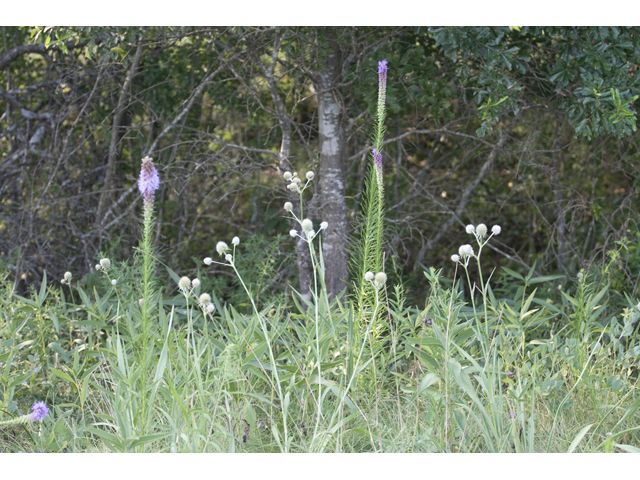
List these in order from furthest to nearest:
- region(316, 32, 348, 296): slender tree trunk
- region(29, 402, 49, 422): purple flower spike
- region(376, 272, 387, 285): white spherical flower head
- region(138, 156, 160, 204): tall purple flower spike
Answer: region(316, 32, 348, 296): slender tree trunk → region(29, 402, 49, 422): purple flower spike → region(376, 272, 387, 285): white spherical flower head → region(138, 156, 160, 204): tall purple flower spike

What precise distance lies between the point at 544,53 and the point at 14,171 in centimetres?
338

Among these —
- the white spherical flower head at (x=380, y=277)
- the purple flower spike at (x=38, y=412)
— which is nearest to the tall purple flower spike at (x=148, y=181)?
the white spherical flower head at (x=380, y=277)

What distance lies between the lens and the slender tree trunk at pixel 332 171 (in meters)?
3.12

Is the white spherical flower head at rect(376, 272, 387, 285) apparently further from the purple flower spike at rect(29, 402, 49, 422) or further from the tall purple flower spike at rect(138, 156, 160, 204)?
the purple flower spike at rect(29, 402, 49, 422)

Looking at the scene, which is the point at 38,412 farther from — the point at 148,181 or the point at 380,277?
the point at 380,277

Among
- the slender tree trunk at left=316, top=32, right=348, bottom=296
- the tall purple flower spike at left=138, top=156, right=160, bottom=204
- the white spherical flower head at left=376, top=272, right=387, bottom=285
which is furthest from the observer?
the slender tree trunk at left=316, top=32, right=348, bottom=296

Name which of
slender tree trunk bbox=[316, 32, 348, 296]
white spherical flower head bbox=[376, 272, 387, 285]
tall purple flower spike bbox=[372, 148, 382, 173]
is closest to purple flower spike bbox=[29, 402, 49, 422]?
white spherical flower head bbox=[376, 272, 387, 285]

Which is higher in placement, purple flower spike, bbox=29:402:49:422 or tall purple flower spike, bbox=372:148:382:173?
tall purple flower spike, bbox=372:148:382:173

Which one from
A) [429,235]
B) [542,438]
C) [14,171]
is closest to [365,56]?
[429,235]

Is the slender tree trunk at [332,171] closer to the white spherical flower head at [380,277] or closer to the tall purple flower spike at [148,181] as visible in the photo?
the white spherical flower head at [380,277]

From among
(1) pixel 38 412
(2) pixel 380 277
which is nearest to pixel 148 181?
(2) pixel 380 277

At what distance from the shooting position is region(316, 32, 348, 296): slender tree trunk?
3.12 metres

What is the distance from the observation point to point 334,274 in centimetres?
321

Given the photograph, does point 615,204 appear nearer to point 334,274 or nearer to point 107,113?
point 334,274
